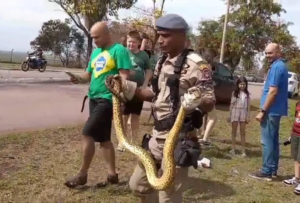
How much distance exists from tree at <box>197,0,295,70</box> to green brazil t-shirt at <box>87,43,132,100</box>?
3294 cm

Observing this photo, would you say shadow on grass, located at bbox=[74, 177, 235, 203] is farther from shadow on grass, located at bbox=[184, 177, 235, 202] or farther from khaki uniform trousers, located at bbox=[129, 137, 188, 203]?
khaki uniform trousers, located at bbox=[129, 137, 188, 203]

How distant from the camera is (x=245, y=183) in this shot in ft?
18.0

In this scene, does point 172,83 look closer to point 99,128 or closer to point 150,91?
point 150,91

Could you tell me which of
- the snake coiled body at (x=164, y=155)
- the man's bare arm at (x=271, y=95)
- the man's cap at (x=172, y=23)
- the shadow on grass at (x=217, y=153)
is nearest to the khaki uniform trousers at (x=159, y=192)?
the snake coiled body at (x=164, y=155)

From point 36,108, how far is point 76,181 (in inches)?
258

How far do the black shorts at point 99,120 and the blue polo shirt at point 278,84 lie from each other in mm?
2152

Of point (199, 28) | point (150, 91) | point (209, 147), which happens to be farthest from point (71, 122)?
point (199, 28)

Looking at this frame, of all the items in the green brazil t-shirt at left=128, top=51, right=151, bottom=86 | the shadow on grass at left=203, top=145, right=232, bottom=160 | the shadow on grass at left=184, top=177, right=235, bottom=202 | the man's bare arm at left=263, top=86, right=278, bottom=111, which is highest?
the green brazil t-shirt at left=128, top=51, right=151, bottom=86

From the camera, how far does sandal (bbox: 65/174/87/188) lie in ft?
14.9

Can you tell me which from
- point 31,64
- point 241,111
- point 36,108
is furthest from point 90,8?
point 241,111

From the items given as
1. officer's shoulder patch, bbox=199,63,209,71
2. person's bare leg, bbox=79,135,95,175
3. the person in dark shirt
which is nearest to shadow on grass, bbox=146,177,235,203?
the person in dark shirt

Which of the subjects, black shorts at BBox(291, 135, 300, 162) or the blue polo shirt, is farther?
black shorts at BBox(291, 135, 300, 162)

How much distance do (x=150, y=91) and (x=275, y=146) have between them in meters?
2.81

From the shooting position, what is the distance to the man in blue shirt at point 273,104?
5.41 metres
